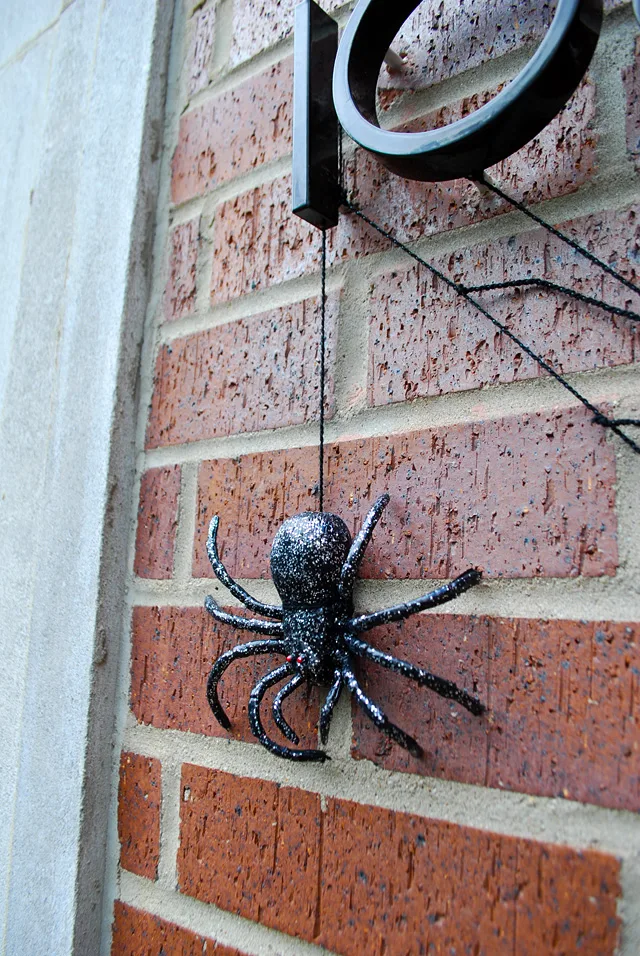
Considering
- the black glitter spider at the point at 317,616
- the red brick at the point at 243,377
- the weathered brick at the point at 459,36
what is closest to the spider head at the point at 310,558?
the black glitter spider at the point at 317,616

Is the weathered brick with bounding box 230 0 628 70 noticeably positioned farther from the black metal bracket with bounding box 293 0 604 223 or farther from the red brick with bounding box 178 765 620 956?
the red brick with bounding box 178 765 620 956

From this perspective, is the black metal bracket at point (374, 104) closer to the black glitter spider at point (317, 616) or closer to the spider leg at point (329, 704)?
the black glitter spider at point (317, 616)

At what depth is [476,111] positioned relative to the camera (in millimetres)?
428

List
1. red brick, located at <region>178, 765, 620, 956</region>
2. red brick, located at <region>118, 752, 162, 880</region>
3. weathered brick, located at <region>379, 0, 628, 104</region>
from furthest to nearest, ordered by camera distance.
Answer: red brick, located at <region>118, 752, 162, 880</region> → weathered brick, located at <region>379, 0, 628, 104</region> → red brick, located at <region>178, 765, 620, 956</region>

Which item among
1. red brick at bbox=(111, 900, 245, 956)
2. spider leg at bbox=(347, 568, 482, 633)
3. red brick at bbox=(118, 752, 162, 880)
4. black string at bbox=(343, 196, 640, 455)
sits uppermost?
black string at bbox=(343, 196, 640, 455)

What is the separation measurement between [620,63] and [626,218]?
105mm

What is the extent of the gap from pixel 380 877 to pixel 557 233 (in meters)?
0.42

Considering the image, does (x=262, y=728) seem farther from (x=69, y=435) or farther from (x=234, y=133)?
(x=234, y=133)

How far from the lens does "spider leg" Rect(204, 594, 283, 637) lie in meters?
0.51

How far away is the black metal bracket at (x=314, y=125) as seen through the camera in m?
0.54

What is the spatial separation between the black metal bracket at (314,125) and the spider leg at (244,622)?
307mm

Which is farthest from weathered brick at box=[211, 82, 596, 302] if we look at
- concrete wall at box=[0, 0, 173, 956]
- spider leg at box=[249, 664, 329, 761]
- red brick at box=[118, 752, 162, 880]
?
red brick at box=[118, 752, 162, 880]

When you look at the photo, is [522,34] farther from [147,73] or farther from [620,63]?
[147,73]

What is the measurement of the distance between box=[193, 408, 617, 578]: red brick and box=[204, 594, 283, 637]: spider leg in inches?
1.5
